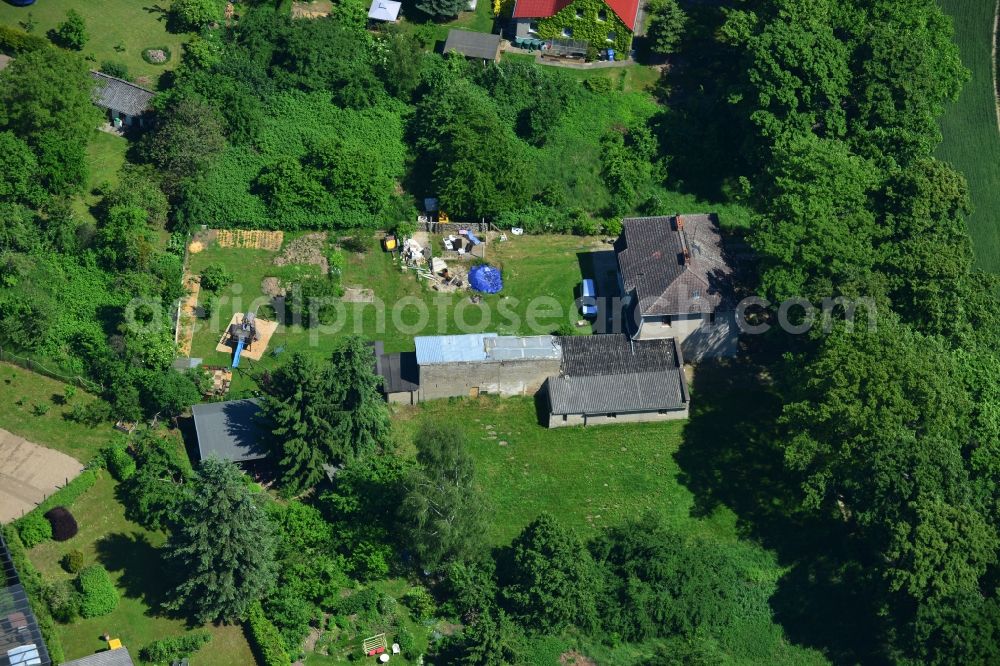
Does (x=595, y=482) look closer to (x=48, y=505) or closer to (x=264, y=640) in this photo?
(x=264, y=640)

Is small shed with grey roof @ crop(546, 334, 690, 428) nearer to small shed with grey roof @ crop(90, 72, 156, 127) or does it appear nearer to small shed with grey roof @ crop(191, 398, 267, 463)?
small shed with grey roof @ crop(191, 398, 267, 463)

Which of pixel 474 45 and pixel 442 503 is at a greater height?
pixel 474 45

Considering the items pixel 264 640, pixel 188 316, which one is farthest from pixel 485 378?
pixel 264 640

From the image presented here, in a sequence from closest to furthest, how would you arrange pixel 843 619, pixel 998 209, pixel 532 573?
pixel 532 573 → pixel 843 619 → pixel 998 209

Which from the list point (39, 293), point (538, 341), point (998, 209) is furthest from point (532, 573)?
point (998, 209)

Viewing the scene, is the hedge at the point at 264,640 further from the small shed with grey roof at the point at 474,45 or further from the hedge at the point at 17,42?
the small shed with grey roof at the point at 474,45

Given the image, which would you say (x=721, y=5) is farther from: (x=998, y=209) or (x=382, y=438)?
(x=382, y=438)

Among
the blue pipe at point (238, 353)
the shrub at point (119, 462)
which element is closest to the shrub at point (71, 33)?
the blue pipe at point (238, 353)
